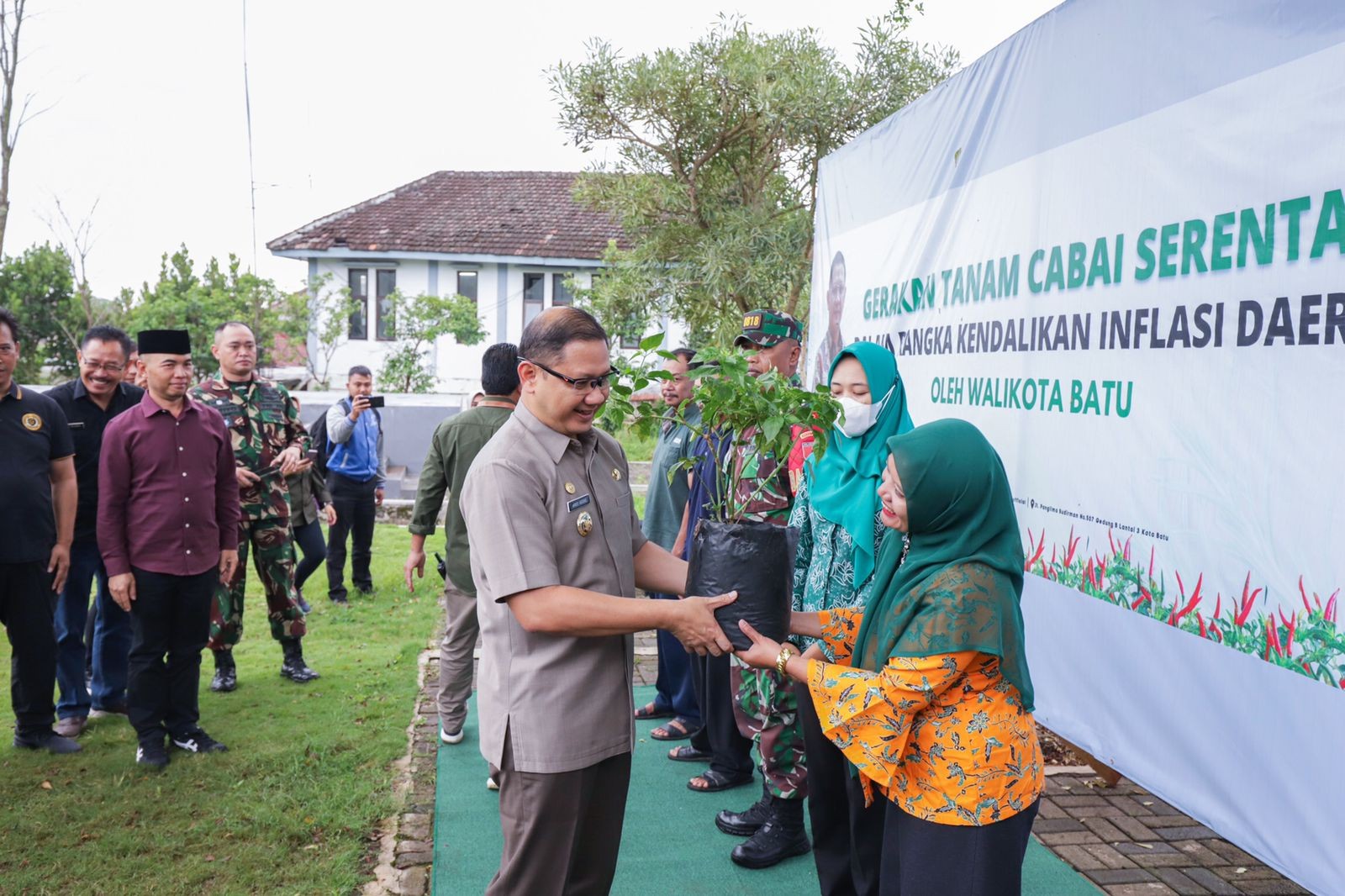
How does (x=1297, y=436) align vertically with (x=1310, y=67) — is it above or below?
below

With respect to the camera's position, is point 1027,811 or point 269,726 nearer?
point 1027,811

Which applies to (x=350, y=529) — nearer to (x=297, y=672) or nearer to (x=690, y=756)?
(x=297, y=672)

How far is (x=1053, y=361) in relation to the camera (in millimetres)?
3645

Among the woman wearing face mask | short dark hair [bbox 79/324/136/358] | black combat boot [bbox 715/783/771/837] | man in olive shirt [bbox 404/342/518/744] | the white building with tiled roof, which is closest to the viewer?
the woman wearing face mask

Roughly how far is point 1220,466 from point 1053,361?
0.90 meters

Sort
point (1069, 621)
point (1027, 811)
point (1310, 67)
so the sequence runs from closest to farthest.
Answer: point (1027, 811)
point (1310, 67)
point (1069, 621)

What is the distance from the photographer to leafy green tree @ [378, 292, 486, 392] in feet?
67.3

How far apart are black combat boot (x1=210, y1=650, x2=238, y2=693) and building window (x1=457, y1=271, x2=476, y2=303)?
17.7m

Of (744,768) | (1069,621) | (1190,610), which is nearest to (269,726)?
(744,768)

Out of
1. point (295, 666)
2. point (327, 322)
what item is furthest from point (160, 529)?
point (327, 322)

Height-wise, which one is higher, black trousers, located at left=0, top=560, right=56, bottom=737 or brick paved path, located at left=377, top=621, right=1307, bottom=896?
black trousers, located at left=0, top=560, right=56, bottom=737

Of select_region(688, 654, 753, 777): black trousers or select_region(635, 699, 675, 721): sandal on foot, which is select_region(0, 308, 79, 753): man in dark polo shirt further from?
select_region(688, 654, 753, 777): black trousers

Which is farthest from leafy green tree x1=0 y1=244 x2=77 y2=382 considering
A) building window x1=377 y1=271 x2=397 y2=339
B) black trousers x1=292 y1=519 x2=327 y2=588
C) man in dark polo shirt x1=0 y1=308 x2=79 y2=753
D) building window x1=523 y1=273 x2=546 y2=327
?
man in dark polo shirt x1=0 y1=308 x2=79 y2=753

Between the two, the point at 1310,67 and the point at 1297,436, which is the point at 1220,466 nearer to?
the point at 1297,436
